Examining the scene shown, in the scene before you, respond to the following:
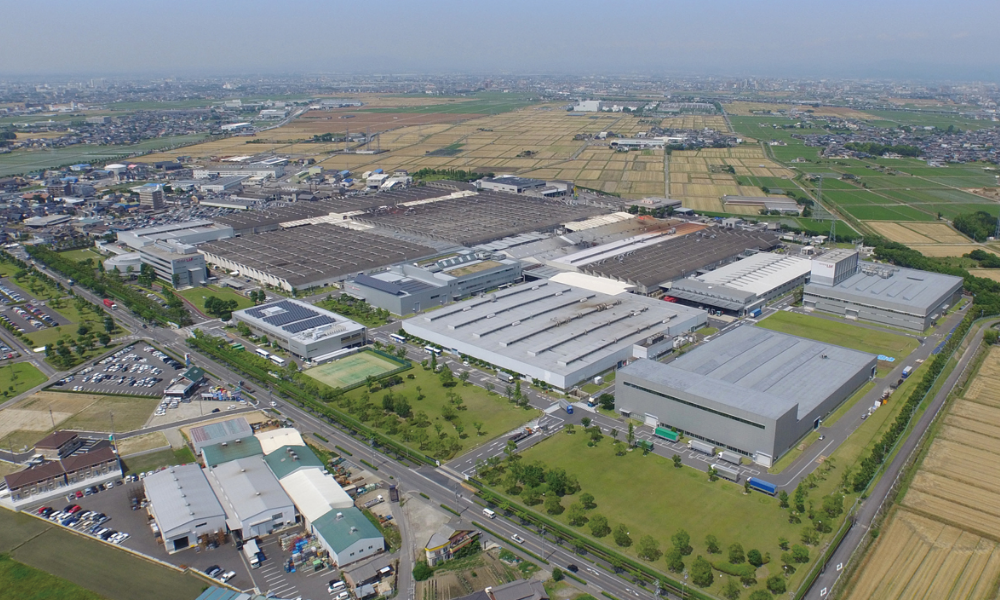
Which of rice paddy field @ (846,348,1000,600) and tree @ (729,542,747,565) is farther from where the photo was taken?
tree @ (729,542,747,565)

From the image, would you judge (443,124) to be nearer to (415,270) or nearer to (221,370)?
(415,270)

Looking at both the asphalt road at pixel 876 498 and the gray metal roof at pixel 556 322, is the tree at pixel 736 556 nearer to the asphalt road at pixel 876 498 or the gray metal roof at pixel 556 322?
the asphalt road at pixel 876 498

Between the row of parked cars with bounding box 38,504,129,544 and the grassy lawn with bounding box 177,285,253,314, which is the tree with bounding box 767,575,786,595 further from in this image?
the grassy lawn with bounding box 177,285,253,314

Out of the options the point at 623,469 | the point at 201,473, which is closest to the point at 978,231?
the point at 623,469

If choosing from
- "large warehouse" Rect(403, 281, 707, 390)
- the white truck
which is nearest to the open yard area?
the white truck

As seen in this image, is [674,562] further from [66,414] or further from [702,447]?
[66,414]

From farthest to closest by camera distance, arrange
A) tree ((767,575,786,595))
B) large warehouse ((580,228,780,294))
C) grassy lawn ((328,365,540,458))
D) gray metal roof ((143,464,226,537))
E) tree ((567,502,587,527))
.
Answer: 1. large warehouse ((580,228,780,294))
2. grassy lawn ((328,365,540,458))
3. tree ((567,502,587,527))
4. gray metal roof ((143,464,226,537))
5. tree ((767,575,786,595))

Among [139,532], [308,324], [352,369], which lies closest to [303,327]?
[308,324]
